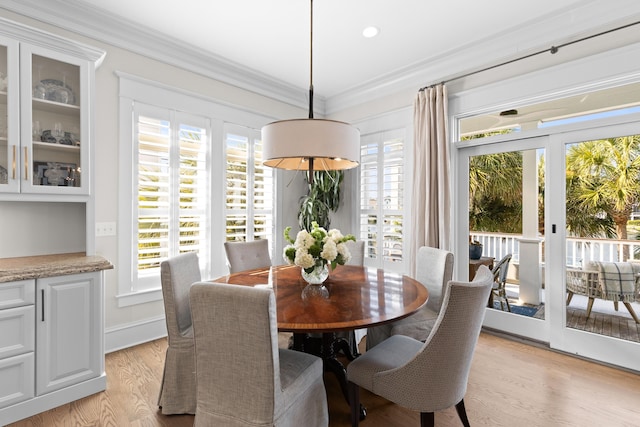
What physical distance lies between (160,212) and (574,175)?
375 centimetres

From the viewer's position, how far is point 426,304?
2490 millimetres

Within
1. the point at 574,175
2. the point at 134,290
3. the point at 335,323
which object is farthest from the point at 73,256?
the point at 574,175

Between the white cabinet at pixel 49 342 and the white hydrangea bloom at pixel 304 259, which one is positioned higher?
the white hydrangea bloom at pixel 304 259

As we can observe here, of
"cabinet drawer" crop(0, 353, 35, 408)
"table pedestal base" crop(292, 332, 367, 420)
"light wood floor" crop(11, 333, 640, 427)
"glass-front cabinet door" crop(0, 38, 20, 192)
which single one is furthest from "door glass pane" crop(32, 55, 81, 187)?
"table pedestal base" crop(292, 332, 367, 420)

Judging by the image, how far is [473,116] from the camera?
11.2ft

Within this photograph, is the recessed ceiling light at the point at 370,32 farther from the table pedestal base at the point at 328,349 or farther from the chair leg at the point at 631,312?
the chair leg at the point at 631,312

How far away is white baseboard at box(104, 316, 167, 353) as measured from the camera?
2.86 meters

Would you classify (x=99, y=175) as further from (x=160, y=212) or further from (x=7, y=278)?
(x=7, y=278)

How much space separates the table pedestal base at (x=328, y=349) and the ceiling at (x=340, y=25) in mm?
2476

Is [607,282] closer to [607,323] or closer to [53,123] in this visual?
[607,323]

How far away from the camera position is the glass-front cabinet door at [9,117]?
6.97 feet

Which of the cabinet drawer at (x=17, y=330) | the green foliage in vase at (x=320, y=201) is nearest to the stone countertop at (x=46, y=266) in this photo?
the cabinet drawer at (x=17, y=330)

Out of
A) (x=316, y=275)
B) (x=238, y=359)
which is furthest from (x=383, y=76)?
(x=238, y=359)

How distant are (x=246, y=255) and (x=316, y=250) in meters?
1.16
